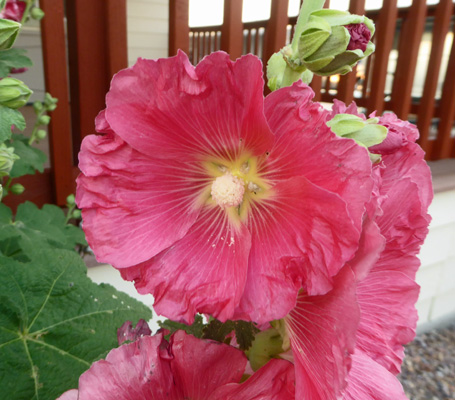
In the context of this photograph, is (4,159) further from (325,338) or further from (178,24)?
(178,24)

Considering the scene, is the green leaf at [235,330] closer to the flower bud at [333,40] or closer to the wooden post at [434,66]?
the flower bud at [333,40]

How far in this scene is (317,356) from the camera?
355 mm

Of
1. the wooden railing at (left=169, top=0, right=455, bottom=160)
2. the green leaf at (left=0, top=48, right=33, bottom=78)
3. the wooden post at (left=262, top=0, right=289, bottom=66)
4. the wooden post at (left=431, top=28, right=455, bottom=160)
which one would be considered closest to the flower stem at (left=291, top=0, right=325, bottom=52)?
the green leaf at (left=0, top=48, right=33, bottom=78)

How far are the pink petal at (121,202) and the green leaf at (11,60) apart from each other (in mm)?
526

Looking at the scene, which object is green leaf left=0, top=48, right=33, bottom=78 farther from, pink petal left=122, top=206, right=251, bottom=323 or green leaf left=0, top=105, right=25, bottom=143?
pink petal left=122, top=206, right=251, bottom=323

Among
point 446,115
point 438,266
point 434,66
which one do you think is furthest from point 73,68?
point 438,266

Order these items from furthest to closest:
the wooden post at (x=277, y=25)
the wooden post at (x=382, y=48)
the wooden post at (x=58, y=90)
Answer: the wooden post at (x=382, y=48) → the wooden post at (x=277, y=25) → the wooden post at (x=58, y=90)

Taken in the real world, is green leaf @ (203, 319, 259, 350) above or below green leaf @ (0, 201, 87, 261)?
above

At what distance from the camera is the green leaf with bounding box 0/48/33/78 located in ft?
2.70

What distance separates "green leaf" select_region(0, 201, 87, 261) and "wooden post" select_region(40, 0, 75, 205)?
305 millimetres

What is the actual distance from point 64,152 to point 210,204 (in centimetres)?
136

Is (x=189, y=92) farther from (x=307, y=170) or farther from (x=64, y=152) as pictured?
(x=64, y=152)

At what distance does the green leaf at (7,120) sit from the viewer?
0.64 metres

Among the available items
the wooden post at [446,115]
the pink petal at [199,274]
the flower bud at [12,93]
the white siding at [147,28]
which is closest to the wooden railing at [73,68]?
the flower bud at [12,93]
